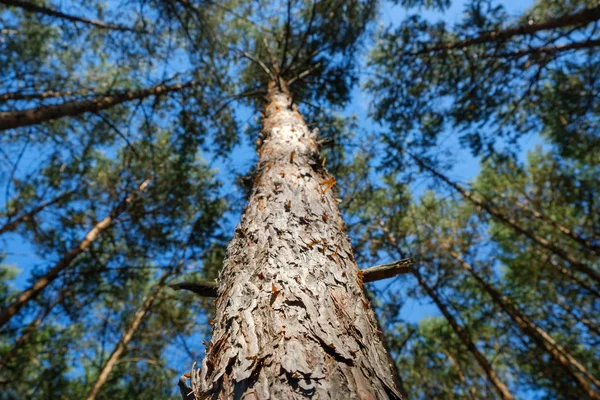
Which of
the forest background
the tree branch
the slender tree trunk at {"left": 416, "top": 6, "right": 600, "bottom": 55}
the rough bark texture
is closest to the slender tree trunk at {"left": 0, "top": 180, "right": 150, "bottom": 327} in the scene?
the forest background

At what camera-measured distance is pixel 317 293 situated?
163 cm

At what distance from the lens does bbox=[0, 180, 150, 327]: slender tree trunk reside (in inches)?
253

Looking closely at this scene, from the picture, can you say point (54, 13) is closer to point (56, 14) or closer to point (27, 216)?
point (56, 14)

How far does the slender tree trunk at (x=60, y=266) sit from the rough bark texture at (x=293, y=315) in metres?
6.74

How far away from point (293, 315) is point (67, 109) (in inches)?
248

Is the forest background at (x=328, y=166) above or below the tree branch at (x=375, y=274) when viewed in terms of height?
above

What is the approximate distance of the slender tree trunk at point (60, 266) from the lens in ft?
21.1

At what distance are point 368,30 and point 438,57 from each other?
2093mm

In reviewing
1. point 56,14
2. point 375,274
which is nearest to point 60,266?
point 56,14

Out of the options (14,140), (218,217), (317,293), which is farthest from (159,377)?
(317,293)

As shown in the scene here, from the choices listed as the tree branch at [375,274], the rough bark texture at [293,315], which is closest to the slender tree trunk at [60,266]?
the tree branch at [375,274]

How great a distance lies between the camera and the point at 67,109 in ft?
19.2

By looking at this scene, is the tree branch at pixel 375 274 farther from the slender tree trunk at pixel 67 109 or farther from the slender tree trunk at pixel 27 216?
the slender tree trunk at pixel 27 216

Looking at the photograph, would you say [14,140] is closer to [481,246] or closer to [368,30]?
[368,30]
